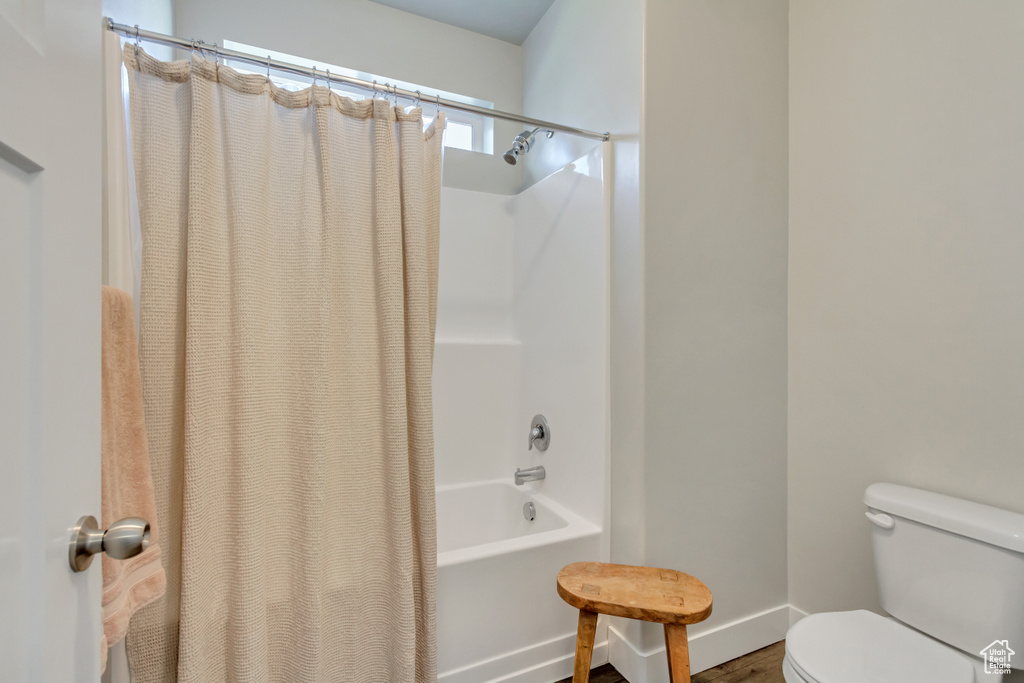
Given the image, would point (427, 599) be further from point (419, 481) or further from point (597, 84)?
point (597, 84)

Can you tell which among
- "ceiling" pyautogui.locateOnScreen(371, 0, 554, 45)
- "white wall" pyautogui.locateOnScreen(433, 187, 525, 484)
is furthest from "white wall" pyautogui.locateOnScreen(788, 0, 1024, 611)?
"white wall" pyautogui.locateOnScreen(433, 187, 525, 484)

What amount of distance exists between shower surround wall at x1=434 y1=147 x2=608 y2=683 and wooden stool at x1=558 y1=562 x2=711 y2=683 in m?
0.23

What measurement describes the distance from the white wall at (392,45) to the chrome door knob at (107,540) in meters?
2.17

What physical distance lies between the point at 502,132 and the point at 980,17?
181 centimetres

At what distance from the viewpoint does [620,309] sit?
1.84 m

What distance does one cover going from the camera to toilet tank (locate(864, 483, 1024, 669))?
1265 millimetres

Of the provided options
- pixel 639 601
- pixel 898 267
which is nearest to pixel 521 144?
pixel 898 267

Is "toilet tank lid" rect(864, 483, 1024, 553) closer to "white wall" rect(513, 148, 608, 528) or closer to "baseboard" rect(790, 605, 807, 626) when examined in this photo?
"baseboard" rect(790, 605, 807, 626)

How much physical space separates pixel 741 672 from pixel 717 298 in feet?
4.27

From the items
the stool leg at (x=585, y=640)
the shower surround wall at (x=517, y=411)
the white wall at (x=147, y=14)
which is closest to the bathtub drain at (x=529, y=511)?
the shower surround wall at (x=517, y=411)

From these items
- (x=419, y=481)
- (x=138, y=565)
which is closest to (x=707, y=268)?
(x=419, y=481)

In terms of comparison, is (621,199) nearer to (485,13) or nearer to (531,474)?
(531,474)

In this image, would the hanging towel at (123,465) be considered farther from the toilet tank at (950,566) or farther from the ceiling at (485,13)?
the ceiling at (485,13)
